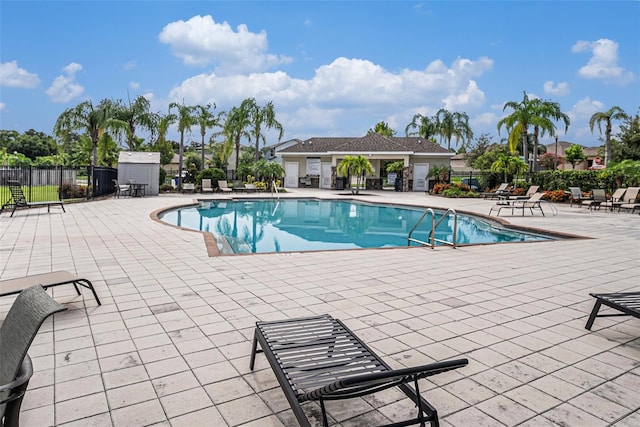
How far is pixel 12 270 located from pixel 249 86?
87.9ft

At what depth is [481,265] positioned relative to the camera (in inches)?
254

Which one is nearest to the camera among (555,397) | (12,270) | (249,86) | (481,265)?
(555,397)

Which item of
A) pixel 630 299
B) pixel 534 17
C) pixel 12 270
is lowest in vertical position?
pixel 12 270

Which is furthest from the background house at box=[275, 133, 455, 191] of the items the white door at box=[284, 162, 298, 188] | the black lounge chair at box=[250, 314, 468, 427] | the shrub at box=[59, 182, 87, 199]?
the black lounge chair at box=[250, 314, 468, 427]

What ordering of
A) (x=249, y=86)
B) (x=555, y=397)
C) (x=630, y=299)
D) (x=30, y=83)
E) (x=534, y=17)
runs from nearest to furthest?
(x=555, y=397)
(x=630, y=299)
(x=534, y=17)
(x=30, y=83)
(x=249, y=86)

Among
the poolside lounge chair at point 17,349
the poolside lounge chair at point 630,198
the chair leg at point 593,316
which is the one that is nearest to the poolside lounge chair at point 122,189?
the poolside lounge chair at point 17,349

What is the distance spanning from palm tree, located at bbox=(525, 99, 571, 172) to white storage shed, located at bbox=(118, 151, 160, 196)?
71.7 ft

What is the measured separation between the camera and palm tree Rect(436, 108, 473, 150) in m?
41.3

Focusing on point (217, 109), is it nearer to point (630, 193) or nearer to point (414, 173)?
point (414, 173)

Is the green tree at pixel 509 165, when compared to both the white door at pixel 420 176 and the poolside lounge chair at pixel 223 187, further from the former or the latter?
the poolside lounge chair at pixel 223 187

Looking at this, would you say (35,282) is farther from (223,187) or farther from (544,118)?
(544,118)

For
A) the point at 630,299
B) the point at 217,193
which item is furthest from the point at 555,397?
the point at 217,193

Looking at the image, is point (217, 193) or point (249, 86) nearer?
point (217, 193)

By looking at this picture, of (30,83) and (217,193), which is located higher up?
(30,83)
